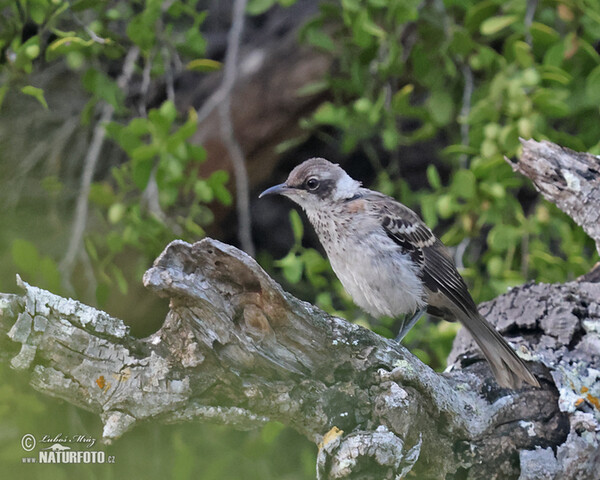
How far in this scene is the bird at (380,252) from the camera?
3.32 metres

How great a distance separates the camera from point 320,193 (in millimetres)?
3543

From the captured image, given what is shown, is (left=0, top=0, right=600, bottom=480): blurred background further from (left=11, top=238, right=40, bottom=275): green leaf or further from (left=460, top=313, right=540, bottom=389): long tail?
(left=460, top=313, right=540, bottom=389): long tail

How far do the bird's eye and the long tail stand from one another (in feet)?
3.59

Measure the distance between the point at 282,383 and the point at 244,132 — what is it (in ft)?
10.5

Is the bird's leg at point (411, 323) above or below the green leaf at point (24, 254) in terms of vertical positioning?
below

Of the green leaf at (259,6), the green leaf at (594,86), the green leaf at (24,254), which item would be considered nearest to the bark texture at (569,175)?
the green leaf at (594,86)

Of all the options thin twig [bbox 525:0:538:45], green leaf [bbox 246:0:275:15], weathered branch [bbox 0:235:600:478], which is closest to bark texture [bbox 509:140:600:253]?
weathered branch [bbox 0:235:600:478]

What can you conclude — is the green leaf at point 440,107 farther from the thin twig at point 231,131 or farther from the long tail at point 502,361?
the long tail at point 502,361

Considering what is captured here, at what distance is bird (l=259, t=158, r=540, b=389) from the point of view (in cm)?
332

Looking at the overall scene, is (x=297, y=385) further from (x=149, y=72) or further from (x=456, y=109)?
(x=456, y=109)

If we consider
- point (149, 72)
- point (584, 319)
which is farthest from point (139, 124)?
point (584, 319)

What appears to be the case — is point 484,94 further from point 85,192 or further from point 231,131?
point 85,192

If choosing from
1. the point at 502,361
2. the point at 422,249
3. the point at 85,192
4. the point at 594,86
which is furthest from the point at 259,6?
the point at 502,361

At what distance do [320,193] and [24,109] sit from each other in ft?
10.1
